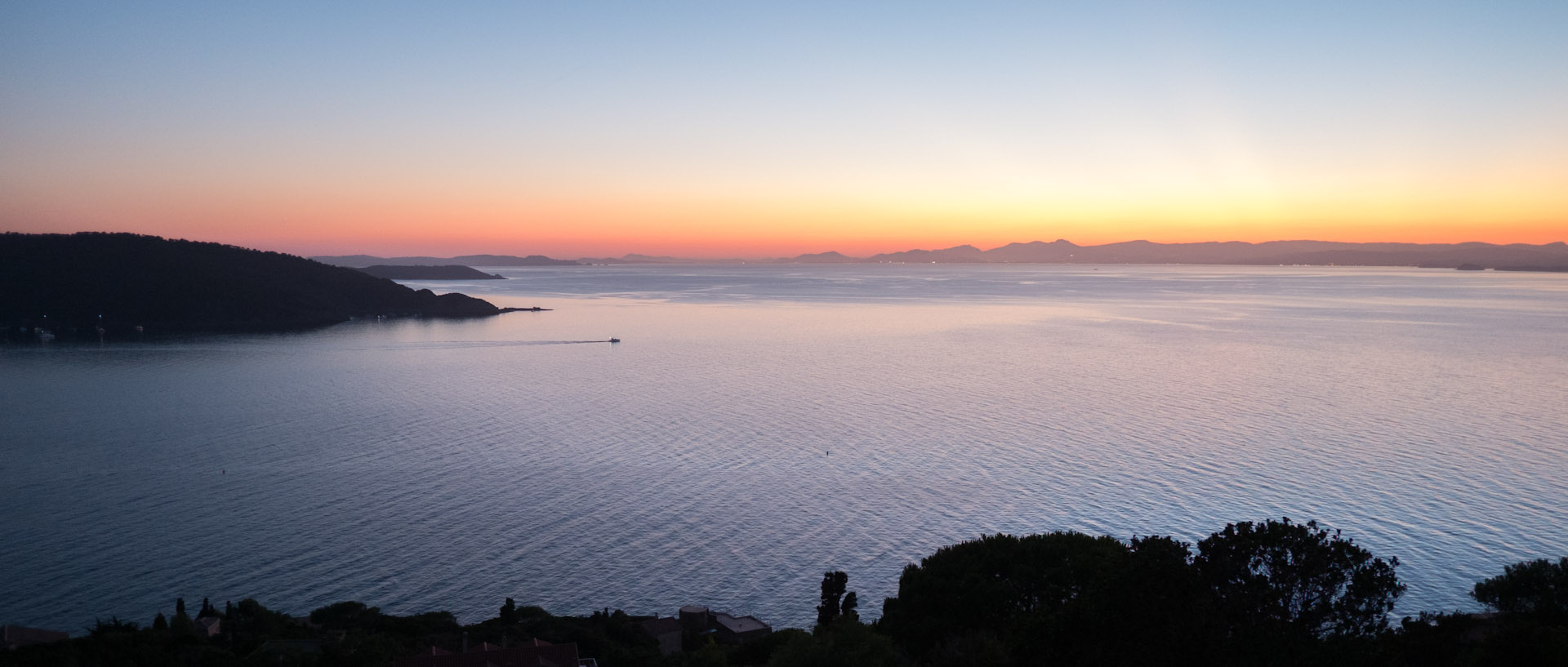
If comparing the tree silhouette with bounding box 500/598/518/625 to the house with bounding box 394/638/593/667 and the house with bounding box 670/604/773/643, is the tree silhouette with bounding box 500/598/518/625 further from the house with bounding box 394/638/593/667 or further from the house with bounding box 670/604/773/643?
the house with bounding box 670/604/773/643

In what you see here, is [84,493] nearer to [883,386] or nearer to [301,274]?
[883,386]

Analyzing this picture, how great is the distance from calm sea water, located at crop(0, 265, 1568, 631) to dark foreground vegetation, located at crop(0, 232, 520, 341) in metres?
24.0

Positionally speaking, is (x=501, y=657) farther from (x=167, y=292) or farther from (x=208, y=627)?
(x=167, y=292)

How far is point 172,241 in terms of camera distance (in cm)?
11044

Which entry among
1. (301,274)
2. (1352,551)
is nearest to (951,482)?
(1352,551)

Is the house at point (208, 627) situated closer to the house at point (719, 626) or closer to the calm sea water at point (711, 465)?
the calm sea water at point (711, 465)

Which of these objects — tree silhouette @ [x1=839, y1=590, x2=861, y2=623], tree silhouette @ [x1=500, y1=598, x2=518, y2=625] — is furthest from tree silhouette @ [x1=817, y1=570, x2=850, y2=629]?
tree silhouette @ [x1=500, y1=598, x2=518, y2=625]

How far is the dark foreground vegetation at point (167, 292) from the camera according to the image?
3617 inches

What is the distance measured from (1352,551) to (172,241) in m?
128

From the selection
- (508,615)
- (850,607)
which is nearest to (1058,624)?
(850,607)

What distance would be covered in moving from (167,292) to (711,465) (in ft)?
294

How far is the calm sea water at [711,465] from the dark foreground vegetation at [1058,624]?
2.60 meters

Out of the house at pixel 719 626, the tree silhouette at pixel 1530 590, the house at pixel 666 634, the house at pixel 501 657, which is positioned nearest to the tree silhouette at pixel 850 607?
the house at pixel 719 626

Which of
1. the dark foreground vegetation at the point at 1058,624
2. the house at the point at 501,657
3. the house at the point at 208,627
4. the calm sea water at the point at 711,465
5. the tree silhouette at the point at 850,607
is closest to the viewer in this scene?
the dark foreground vegetation at the point at 1058,624
